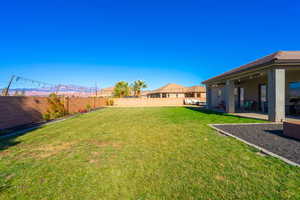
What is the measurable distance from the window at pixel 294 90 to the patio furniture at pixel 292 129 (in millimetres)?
6951

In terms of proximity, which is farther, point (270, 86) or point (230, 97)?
point (230, 97)

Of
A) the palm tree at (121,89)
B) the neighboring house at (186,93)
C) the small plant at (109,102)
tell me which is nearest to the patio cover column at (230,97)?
the small plant at (109,102)

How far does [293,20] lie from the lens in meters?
14.7

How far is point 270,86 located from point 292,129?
11.5 ft

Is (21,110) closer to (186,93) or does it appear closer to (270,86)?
(270,86)

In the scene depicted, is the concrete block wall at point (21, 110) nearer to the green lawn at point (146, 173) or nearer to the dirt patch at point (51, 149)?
the green lawn at point (146, 173)

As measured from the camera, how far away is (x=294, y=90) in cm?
908

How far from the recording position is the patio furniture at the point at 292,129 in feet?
13.7

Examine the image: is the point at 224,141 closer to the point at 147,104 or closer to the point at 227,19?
the point at 227,19

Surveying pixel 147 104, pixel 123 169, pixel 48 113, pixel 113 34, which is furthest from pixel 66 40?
pixel 123 169

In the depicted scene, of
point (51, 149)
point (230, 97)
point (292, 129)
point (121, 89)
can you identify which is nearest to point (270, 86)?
point (292, 129)

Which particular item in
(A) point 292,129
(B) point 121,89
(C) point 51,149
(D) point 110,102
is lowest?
(C) point 51,149

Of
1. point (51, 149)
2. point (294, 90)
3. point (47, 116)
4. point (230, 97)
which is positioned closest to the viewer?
point (51, 149)

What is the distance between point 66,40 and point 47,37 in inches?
103
